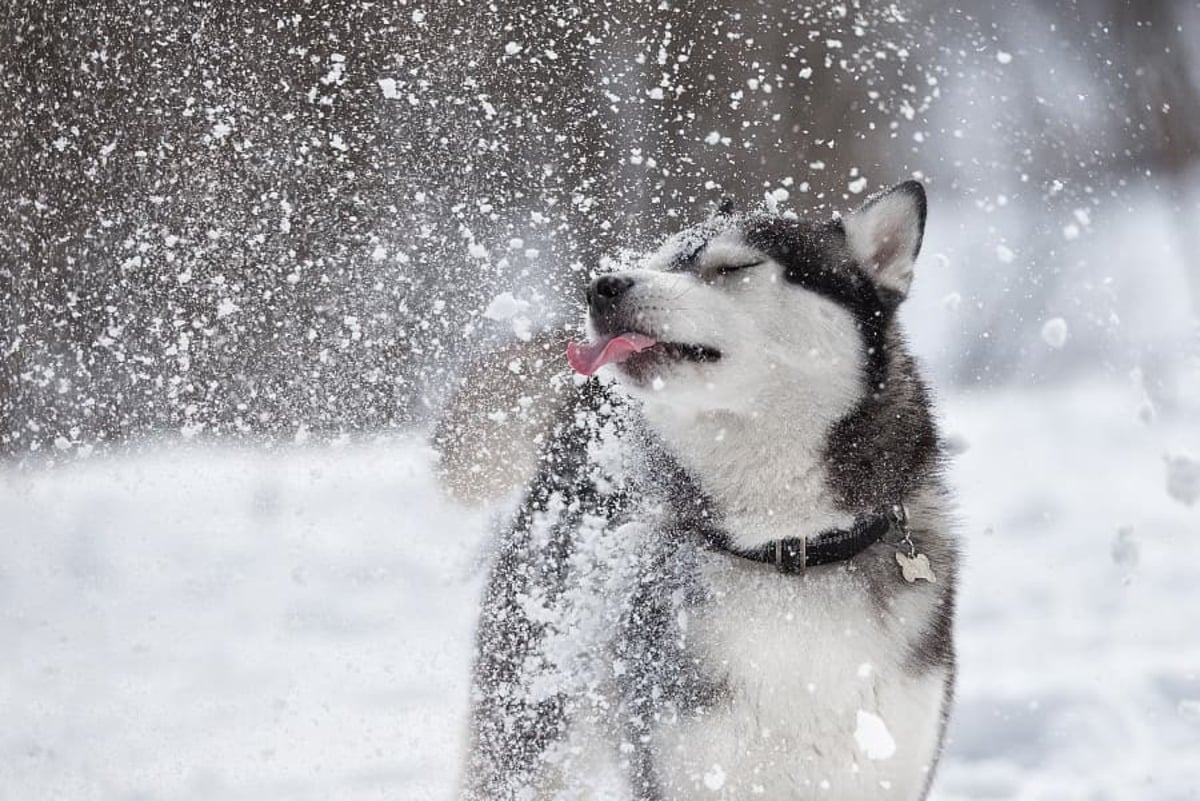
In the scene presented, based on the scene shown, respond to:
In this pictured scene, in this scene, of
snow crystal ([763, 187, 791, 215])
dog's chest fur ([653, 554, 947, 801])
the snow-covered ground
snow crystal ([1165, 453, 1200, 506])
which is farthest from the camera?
snow crystal ([1165, 453, 1200, 506])

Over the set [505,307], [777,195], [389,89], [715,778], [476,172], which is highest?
[389,89]

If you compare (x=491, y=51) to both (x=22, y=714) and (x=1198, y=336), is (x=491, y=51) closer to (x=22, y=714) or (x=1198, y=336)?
(x=22, y=714)

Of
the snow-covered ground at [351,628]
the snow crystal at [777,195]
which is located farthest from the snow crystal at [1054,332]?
the snow crystal at [777,195]

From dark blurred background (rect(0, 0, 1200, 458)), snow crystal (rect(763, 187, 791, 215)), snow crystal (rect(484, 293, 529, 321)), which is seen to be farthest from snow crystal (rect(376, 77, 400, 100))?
snow crystal (rect(763, 187, 791, 215))

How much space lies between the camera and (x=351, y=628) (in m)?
2.61

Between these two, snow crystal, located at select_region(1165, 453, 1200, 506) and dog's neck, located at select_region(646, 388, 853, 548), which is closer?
dog's neck, located at select_region(646, 388, 853, 548)

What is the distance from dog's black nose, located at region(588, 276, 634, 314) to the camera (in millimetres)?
1434

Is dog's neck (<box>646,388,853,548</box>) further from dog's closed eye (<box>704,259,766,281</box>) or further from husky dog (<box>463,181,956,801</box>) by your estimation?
dog's closed eye (<box>704,259,766,281</box>)

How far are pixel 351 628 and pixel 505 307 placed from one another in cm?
95

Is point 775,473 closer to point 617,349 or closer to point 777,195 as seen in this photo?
point 617,349

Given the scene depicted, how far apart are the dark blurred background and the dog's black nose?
4.37ft

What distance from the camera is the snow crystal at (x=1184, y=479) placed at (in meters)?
3.09

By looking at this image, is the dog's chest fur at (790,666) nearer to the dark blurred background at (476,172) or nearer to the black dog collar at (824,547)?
the black dog collar at (824,547)

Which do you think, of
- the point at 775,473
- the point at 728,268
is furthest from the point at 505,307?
the point at 775,473
